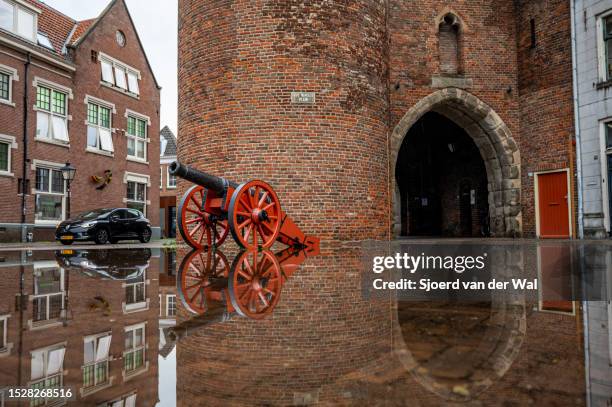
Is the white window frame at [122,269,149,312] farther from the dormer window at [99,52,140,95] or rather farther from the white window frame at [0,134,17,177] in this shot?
the dormer window at [99,52,140,95]

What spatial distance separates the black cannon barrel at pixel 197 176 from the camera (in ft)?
21.4

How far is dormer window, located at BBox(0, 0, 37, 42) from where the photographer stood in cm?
1828

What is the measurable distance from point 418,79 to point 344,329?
13.0m

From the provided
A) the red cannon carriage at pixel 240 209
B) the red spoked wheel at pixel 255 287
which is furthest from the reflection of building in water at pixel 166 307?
the red cannon carriage at pixel 240 209

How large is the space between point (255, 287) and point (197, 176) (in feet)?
10.7

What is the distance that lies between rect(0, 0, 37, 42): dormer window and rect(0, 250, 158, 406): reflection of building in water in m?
18.2

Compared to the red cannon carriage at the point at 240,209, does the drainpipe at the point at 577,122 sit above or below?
above

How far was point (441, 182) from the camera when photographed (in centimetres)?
2109

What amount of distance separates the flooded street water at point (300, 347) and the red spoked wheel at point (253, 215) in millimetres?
2783

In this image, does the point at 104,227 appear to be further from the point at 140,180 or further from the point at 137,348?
the point at 137,348

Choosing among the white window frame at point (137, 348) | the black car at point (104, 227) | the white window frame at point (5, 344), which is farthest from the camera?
the black car at point (104, 227)

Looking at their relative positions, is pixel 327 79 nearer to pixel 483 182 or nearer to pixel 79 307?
pixel 79 307

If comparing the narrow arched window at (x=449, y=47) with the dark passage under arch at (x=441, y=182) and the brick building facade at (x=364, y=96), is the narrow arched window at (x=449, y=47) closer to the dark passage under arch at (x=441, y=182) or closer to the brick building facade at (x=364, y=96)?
the brick building facade at (x=364, y=96)

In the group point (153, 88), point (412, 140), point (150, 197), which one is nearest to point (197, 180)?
point (412, 140)
